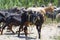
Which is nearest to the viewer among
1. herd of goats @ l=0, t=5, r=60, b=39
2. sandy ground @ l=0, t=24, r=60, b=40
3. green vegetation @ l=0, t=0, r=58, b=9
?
herd of goats @ l=0, t=5, r=60, b=39

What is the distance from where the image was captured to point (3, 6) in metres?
14.8

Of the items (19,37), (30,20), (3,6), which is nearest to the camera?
(30,20)

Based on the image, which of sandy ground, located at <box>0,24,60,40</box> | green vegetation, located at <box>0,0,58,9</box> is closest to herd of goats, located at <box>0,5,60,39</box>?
sandy ground, located at <box>0,24,60,40</box>

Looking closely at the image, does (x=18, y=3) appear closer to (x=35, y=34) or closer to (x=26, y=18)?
(x=35, y=34)

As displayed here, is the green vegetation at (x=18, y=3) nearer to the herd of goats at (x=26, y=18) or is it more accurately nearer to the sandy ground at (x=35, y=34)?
the sandy ground at (x=35, y=34)

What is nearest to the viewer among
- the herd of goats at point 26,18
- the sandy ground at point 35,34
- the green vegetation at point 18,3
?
the herd of goats at point 26,18

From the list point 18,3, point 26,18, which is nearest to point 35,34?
point 26,18

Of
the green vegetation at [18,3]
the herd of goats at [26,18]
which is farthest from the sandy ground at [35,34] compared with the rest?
the green vegetation at [18,3]

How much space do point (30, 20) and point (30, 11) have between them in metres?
0.31

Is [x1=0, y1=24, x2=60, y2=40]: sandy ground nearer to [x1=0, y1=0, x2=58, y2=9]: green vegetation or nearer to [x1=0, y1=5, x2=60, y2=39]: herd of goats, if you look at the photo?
[x1=0, y1=5, x2=60, y2=39]: herd of goats

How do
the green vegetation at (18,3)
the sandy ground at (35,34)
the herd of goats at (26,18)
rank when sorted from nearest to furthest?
the herd of goats at (26,18) < the sandy ground at (35,34) < the green vegetation at (18,3)

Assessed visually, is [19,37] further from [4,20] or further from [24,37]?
[4,20]

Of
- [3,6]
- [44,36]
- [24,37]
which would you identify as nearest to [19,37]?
[24,37]

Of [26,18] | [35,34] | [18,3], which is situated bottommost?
[35,34]
